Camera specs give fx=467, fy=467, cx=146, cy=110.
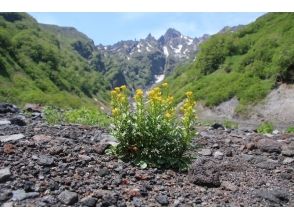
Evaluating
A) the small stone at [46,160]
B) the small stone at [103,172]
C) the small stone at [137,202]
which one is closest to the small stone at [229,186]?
the small stone at [137,202]

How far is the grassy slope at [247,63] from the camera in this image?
72.5 m

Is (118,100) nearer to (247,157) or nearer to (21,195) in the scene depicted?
(21,195)

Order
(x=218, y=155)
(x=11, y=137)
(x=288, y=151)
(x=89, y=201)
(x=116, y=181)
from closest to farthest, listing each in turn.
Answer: (x=89, y=201) → (x=116, y=181) → (x=11, y=137) → (x=218, y=155) → (x=288, y=151)

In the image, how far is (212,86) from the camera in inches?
3408

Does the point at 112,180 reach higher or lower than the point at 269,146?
lower

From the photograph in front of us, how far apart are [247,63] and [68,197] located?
82.2m

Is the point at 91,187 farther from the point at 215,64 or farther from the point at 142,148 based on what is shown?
the point at 215,64

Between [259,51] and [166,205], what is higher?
[259,51]

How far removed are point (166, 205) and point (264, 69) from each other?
72445mm

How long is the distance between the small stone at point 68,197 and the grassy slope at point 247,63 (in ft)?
198

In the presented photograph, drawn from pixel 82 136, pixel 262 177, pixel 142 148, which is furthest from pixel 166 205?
pixel 82 136

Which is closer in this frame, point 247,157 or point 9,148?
point 9,148

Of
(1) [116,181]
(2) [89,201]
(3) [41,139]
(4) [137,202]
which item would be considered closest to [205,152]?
(3) [41,139]

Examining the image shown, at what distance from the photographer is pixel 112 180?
35.8 feet
